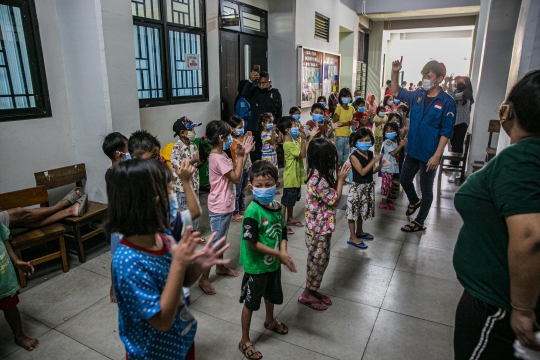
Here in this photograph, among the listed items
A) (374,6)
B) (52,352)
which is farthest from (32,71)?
(374,6)

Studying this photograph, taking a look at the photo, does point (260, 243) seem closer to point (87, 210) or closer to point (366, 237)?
point (366, 237)

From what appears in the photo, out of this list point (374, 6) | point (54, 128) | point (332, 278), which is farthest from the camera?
point (374, 6)

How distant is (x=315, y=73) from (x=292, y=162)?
18.9 feet

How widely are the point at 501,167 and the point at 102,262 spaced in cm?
387

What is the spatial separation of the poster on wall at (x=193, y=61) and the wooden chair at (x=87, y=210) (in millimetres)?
2461

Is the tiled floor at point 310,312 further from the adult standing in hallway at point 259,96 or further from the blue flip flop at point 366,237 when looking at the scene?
the adult standing in hallway at point 259,96

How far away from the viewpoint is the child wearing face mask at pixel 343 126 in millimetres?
6504

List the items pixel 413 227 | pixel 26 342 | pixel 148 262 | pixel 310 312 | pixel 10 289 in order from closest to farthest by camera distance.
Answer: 1. pixel 148 262
2. pixel 10 289
3. pixel 26 342
4. pixel 310 312
5. pixel 413 227

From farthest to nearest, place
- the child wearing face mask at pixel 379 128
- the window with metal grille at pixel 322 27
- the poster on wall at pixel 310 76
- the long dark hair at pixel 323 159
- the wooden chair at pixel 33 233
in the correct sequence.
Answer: the window with metal grille at pixel 322 27
the poster on wall at pixel 310 76
the child wearing face mask at pixel 379 128
the wooden chair at pixel 33 233
the long dark hair at pixel 323 159

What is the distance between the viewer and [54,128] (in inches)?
162

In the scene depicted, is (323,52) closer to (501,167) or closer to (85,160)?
(85,160)

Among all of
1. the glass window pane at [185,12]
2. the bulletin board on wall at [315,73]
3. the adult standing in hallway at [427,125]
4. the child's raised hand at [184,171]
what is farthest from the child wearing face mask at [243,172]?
the bulletin board on wall at [315,73]

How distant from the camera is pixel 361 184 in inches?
161

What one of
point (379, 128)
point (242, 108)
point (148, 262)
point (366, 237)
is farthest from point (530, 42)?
point (148, 262)
